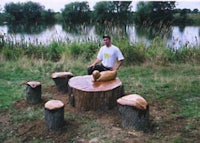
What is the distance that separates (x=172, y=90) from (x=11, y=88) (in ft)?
9.72

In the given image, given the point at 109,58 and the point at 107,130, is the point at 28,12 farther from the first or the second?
the point at 107,130

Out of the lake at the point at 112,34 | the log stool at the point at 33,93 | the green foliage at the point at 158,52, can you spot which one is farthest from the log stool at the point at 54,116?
the lake at the point at 112,34

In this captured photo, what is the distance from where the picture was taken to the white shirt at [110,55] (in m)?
5.82

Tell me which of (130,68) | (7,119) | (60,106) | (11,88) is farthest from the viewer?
(130,68)

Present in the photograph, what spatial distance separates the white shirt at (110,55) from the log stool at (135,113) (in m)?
1.82

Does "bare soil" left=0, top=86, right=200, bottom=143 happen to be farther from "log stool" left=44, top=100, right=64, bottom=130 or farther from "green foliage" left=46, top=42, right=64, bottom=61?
"green foliage" left=46, top=42, right=64, bottom=61

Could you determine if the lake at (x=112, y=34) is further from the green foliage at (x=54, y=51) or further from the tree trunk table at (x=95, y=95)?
the tree trunk table at (x=95, y=95)

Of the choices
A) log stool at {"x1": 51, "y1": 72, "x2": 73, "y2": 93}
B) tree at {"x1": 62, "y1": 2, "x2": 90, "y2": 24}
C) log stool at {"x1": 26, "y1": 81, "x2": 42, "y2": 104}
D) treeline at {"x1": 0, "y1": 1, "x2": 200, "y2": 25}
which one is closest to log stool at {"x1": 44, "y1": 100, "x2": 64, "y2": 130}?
log stool at {"x1": 26, "y1": 81, "x2": 42, "y2": 104}

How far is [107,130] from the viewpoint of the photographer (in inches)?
160

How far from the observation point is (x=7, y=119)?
471cm

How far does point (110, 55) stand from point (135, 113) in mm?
1985

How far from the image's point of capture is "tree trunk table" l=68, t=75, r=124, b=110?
185 inches

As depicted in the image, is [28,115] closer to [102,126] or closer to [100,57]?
[102,126]

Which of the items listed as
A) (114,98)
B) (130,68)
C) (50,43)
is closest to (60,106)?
(114,98)
